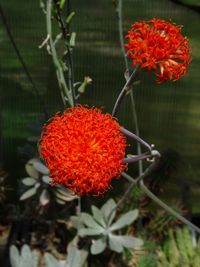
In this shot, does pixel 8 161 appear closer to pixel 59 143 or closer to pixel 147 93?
pixel 147 93

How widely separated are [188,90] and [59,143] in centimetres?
140

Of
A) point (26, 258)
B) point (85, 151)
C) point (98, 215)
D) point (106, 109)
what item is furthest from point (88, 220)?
point (85, 151)

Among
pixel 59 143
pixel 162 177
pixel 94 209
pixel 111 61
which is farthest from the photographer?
pixel 111 61

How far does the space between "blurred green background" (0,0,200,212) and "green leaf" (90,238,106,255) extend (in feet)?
1.46

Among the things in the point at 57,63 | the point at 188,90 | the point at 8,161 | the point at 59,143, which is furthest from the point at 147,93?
the point at 59,143

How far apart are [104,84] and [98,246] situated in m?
0.70

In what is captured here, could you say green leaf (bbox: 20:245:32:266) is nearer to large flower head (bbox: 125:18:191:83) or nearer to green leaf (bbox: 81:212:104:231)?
green leaf (bbox: 81:212:104:231)

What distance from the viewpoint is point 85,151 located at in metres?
0.89

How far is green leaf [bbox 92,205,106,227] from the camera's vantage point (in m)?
1.85

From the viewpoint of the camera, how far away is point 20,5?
213 centimetres

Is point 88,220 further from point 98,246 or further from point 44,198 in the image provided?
point 44,198

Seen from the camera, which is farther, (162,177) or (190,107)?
(190,107)

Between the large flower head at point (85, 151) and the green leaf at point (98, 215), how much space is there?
92 centimetres

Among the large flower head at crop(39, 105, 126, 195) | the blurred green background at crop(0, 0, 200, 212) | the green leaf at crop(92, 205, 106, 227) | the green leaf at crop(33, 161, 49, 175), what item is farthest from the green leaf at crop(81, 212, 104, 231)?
the large flower head at crop(39, 105, 126, 195)
